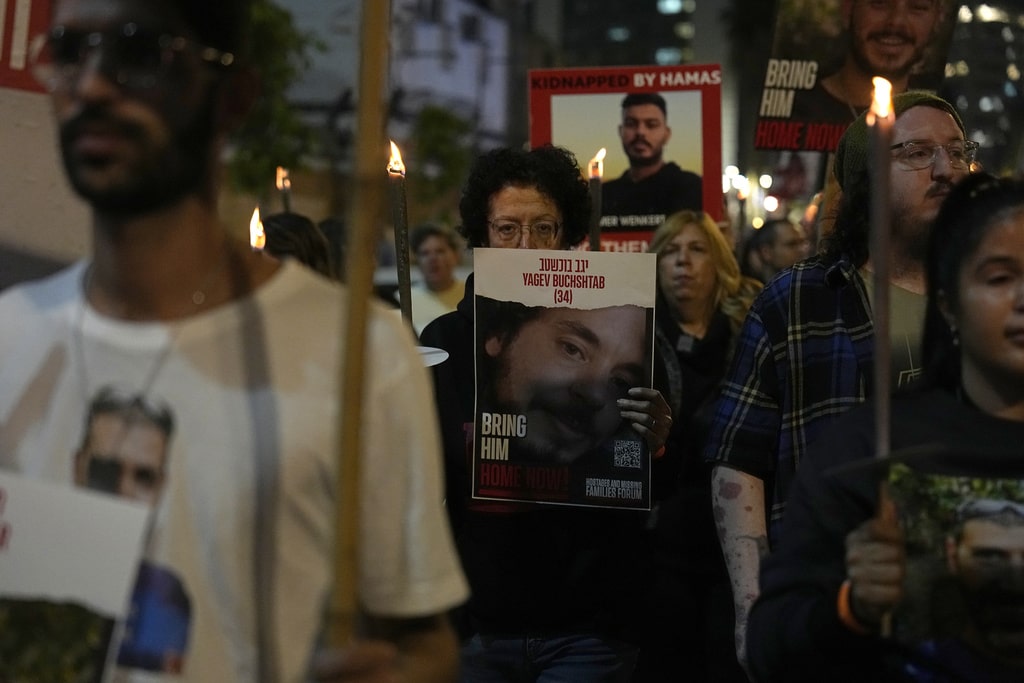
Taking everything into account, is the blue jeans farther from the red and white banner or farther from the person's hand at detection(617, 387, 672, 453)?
the red and white banner

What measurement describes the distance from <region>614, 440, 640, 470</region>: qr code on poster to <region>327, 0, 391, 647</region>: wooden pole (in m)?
1.95

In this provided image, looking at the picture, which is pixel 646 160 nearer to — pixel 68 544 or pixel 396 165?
pixel 396 165

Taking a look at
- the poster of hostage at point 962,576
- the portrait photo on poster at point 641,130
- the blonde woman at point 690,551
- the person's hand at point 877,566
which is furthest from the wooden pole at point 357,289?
the portrait photo on poster at point 641,130

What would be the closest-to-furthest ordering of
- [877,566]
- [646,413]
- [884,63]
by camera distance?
1. [877,566]
2. [646,413]
3. [884,63]

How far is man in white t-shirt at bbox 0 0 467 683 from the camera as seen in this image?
1.94 meters

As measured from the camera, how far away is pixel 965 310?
8.26ft

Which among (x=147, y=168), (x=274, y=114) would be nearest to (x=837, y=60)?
(x=147, y=168)

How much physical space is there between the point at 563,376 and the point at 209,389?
1854 millimetres

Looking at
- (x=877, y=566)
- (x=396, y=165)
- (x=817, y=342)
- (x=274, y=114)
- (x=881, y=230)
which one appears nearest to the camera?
(x=881, y=230)

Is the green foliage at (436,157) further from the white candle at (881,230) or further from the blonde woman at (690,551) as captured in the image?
the white candle at (881,230)

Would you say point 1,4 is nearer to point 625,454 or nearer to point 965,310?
point 625,454

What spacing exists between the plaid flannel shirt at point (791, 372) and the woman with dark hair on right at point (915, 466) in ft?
2.30

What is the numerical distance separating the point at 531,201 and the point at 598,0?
100644 millimetres

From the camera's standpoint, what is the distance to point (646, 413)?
370 centimetres
